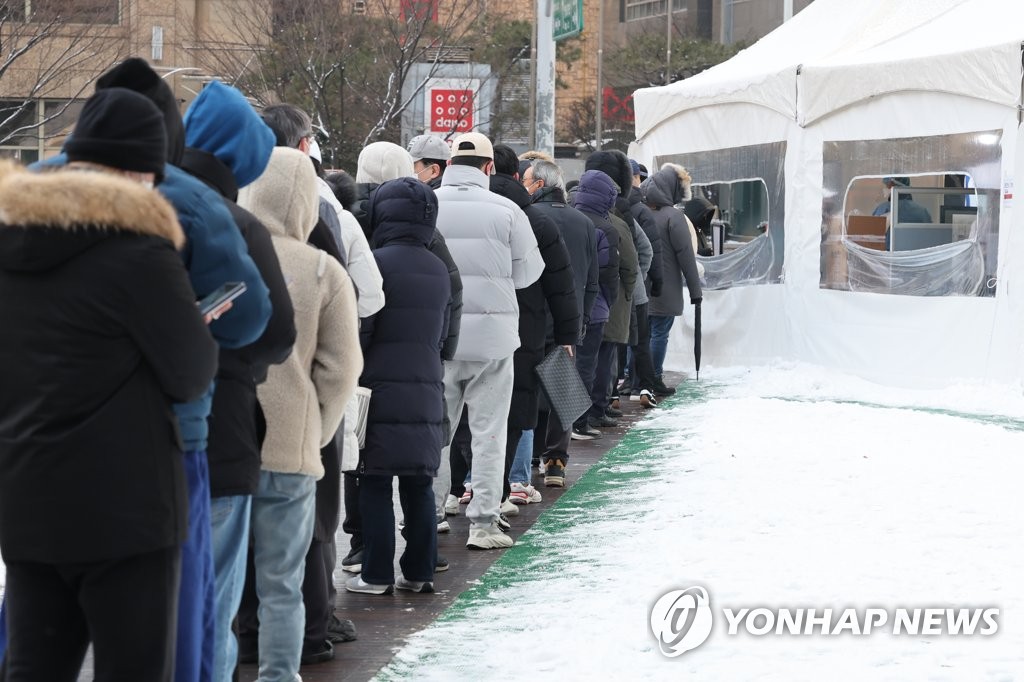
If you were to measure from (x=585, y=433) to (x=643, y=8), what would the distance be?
59.7m

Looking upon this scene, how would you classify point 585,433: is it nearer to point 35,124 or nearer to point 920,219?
point 920,219

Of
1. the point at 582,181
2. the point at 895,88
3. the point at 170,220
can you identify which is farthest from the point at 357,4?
the point at 170,220

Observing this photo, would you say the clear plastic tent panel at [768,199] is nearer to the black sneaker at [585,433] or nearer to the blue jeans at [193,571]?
the black sneaker at [585,433]

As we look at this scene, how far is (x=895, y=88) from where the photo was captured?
→ 12297 millimetres

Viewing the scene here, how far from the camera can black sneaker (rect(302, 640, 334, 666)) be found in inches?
199

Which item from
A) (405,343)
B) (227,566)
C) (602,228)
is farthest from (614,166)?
(227,566)

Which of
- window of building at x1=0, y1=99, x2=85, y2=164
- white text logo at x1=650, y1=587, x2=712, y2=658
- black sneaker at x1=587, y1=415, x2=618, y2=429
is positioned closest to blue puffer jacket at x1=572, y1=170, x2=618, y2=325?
black sneaker at x1=587, y1=415, x2=618, y2=429

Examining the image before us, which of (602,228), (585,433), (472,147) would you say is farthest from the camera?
(585,433)

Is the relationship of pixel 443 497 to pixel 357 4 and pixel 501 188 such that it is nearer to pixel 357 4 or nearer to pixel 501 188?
pixel 501 188

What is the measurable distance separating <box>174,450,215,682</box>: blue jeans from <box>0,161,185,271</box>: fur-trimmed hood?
0.58 meters

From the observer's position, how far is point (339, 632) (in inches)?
211

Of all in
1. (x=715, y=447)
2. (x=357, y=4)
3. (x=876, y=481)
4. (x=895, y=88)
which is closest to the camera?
(x=876, y=481)

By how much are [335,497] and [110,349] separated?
2113mm

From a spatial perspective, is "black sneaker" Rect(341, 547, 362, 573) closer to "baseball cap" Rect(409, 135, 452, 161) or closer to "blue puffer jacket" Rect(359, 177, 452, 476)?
"blue puffer jacket" Rect(359, 177, 452, 476)
